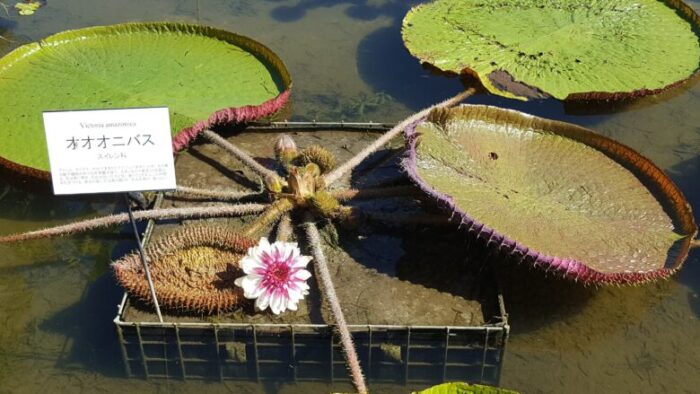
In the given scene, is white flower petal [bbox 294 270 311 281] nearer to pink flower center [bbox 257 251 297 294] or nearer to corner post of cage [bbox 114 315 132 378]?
pink flower center [bbox 257 251 297 294]

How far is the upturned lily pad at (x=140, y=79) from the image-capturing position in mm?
4488

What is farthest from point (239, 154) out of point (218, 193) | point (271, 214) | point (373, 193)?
point (373, 193)

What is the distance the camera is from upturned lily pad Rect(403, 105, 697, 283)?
133 inches

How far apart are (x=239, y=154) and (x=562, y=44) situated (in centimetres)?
277

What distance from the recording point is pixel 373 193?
4.05 m

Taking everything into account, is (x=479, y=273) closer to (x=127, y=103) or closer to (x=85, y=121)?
(x=85, y=121)

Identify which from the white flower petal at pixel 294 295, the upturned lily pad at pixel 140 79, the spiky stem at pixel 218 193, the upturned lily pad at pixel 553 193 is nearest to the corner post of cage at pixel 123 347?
the white flower petal at pixel 294 295

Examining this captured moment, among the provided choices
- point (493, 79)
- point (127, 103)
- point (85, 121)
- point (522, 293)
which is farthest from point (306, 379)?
point (493, 79)

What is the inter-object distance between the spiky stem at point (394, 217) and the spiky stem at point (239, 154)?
48 centimetres

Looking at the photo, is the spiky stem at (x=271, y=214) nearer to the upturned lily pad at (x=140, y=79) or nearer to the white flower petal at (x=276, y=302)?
the white flower petal at (x=276, y=302)

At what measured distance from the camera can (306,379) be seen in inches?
134

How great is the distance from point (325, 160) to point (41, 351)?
6.36 feet

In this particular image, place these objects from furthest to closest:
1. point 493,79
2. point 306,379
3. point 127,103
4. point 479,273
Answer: point 493,79 < point 127,103 < point 479,273 < point 306,379

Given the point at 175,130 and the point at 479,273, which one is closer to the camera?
the point at 479,273
